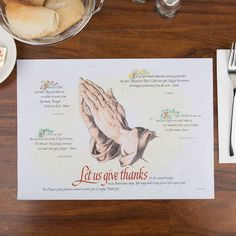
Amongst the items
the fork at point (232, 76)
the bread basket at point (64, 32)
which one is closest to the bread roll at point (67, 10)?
the bread basket at point (64, 32)

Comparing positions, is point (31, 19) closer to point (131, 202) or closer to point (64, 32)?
point (64, 32)

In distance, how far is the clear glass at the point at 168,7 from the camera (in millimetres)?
546

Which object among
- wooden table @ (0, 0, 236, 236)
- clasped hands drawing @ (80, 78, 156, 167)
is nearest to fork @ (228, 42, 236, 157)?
wooden table @ (0, 0, 236, 236)

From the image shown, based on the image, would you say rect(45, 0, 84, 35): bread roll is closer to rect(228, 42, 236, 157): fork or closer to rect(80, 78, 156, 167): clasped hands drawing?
rect(80, 78, 156, 167): clasped hands drawing

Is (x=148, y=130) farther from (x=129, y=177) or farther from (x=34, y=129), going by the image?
(x=34, y=129)

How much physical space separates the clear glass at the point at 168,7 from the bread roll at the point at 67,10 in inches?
5.1

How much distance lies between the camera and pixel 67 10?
0.49 meters

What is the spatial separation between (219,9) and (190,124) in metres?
0.19

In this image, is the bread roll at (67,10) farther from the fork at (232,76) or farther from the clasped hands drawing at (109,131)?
the fork at (232,76)

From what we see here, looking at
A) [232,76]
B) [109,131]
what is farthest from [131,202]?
[232,76]

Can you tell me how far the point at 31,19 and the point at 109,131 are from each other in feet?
0.70

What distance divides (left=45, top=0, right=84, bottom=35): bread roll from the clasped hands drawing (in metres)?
0.11

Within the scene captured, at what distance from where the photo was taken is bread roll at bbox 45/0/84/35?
487 millimetres

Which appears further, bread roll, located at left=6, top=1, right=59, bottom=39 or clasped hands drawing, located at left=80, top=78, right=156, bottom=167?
clasped hands drawing, located at left=80, top=78, right=156, bottom=167
